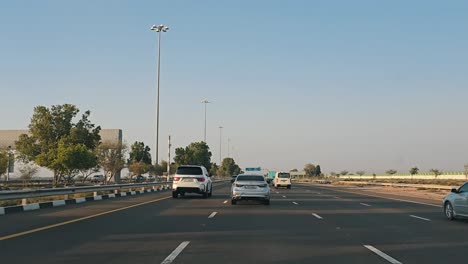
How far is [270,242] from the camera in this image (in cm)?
1206

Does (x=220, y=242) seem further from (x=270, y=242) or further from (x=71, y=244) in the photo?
(x=71, y=244)

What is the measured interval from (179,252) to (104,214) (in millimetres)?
10028

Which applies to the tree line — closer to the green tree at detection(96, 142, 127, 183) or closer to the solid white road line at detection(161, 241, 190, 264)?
the green tree at detection(96, 142, 127, 183)

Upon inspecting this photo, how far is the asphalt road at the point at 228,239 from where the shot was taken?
32.4 feet

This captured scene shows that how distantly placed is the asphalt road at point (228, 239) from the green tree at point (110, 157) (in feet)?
196

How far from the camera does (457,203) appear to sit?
58.6 ft

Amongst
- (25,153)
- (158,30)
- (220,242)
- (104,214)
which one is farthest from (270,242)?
(25,153)

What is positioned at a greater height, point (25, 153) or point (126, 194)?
point (25, 153)

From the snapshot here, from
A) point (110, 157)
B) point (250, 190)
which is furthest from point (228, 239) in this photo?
point (110, 157)

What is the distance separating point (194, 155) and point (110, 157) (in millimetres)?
58491

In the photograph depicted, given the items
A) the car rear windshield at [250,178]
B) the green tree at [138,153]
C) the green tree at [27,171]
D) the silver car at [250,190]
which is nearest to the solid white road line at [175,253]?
the silver car at [250,190]

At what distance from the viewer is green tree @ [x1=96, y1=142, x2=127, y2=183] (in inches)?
3051

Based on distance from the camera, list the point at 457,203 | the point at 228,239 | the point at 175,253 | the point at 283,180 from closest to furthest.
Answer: the point at 175,253, the point at 228,239, the point at 457,203, the point at 283,180

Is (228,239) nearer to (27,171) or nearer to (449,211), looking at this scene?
(449,211)
